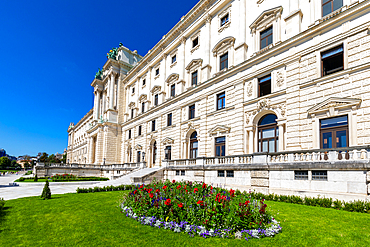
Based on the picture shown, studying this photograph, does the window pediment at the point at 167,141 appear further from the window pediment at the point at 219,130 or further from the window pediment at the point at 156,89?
the window pediment at the point at 156,89

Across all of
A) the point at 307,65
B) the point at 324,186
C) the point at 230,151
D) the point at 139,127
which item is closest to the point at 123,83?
the point at 139,127

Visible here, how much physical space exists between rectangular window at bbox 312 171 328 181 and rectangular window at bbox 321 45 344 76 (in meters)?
8.39

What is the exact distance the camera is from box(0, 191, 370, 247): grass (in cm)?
648

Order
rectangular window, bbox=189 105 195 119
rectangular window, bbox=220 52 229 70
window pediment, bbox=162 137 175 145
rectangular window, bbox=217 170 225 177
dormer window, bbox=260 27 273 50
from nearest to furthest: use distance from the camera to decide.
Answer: rectangular window, bbox=217 170 225 177 < dormer window, bbox=260 27 273 50 < rectangular window, bbox=220 52 229 70 < rectangular window, bbox=189 105 195 119 < window pediment, bbox=162 137 175 145

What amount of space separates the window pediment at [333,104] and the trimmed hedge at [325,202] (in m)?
6.84

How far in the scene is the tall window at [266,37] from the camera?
21625 millimetres

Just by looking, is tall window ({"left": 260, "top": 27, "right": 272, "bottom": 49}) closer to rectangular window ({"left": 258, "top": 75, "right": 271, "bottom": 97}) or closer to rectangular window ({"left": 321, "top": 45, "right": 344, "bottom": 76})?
rectangular window ({"left": 258, "top": 75, "right": 271, "bottom": 97})

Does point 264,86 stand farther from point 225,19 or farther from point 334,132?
point 225,19

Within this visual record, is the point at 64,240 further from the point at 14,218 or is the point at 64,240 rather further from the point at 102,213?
the point at 14,218

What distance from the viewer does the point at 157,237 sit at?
6.86 meters

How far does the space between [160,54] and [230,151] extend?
24825mm

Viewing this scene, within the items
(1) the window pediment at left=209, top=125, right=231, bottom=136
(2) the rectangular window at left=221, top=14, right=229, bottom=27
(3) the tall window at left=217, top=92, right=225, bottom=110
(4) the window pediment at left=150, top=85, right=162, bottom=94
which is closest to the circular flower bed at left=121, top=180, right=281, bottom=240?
(1) the window pediment at left=209, top=125, right=231, bottom=136

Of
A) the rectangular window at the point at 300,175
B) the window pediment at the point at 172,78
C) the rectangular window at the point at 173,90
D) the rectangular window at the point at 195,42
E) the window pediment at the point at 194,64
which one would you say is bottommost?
the rectangular window at the point at 300,175

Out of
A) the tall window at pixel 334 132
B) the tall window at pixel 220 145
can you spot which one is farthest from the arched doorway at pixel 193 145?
the tall window at pixel 334 132
